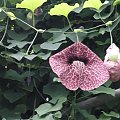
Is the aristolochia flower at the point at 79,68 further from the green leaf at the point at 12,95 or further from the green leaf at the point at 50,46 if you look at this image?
the green leaf at the point at 12,95

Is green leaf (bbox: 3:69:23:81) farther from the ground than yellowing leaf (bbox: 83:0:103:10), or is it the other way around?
yellowing leaf (bbox: 83:0:103:10)

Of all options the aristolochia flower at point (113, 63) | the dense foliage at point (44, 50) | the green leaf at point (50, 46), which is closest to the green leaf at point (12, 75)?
the dense foliage at point (44, 50)

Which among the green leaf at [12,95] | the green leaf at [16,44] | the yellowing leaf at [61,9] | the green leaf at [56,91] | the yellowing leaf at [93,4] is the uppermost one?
the yellowing leaf at [93,4]

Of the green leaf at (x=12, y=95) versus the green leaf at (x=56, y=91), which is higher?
the green leaf at (x=56, y=91)

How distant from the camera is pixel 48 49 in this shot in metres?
0.83

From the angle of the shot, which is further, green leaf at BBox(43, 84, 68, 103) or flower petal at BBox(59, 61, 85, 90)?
green leaf at BBox(43, 84, 68, 103)

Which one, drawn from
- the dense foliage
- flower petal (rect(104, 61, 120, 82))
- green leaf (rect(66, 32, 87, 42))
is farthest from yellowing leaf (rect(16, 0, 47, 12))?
flower petal (rect(104, 61, 120, 82))

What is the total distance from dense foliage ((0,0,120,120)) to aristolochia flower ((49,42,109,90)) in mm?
62

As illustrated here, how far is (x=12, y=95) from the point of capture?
909mm

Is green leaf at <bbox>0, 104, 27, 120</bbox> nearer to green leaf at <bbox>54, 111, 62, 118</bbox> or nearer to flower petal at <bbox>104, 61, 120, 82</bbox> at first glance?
green leaf at <bbox>54, 111, 62, 118</bbox>

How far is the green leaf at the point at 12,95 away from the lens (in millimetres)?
902

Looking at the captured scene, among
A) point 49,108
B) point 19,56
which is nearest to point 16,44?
point 19,56

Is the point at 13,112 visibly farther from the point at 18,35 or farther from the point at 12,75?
the point at 18,35

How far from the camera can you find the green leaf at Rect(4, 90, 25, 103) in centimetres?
90
